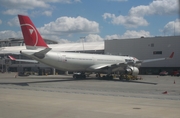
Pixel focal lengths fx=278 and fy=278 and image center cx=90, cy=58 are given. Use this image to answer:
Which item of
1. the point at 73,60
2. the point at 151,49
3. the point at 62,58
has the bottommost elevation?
the point at 73,60

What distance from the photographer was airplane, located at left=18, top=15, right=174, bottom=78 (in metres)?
35.0

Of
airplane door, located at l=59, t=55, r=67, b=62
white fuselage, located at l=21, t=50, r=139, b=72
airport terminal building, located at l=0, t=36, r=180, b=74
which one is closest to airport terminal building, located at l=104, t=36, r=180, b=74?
airport terminal building, located at l=0, t=36, r=180, b=74

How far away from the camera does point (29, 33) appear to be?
3544 cm

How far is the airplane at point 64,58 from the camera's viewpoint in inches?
1379

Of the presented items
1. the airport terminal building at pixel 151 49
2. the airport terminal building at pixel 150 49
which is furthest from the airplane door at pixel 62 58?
the airport terminal building at pixel 151 49

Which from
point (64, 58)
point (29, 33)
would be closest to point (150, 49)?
point (64, 58)

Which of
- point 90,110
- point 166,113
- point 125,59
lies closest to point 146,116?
point 166,113

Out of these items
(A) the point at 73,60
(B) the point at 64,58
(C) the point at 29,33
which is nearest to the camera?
(C) the point at 29,33

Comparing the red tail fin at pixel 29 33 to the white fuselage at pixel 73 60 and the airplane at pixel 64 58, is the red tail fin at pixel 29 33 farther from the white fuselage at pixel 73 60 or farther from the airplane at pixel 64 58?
the white fuselage at pixel 73 60

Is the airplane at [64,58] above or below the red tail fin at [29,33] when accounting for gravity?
below

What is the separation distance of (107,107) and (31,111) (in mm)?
4193

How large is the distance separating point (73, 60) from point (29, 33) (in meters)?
9.34

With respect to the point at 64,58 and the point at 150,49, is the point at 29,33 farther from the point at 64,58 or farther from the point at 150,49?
the point at 150,49

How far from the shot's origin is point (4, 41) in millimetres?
144250
